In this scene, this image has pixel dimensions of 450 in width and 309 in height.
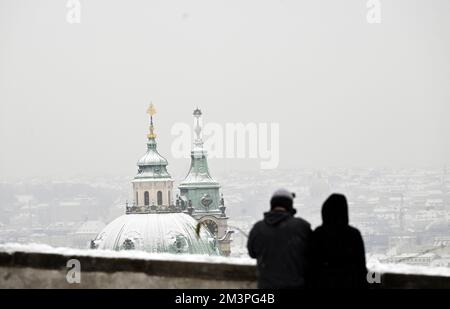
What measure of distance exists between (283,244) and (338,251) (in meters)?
0.47

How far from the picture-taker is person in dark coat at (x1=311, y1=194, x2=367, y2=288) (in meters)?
10.7

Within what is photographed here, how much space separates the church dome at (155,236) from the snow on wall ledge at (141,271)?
7248cm

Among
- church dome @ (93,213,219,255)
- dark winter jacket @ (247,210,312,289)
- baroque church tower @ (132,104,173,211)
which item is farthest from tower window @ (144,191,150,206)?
dark winter jacket @ (247,210,312,289)

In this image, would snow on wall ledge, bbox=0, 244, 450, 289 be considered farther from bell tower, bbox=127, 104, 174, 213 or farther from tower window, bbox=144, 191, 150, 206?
tower window, bbox=144, 191, 150, 206

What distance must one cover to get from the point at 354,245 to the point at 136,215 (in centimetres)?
8567

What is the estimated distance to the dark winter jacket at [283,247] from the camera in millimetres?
10773

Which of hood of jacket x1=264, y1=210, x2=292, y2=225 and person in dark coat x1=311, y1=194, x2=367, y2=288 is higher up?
hood of jacket x1=264, y1=210, x2=292, y2=225

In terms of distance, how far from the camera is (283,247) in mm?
10781

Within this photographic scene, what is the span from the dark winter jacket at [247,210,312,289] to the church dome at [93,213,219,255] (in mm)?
74883

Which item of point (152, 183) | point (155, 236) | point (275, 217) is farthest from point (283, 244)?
point (152, 183)

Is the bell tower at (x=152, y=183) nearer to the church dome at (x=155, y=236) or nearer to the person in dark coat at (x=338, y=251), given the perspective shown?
the church dome at (x=155, y=236)
